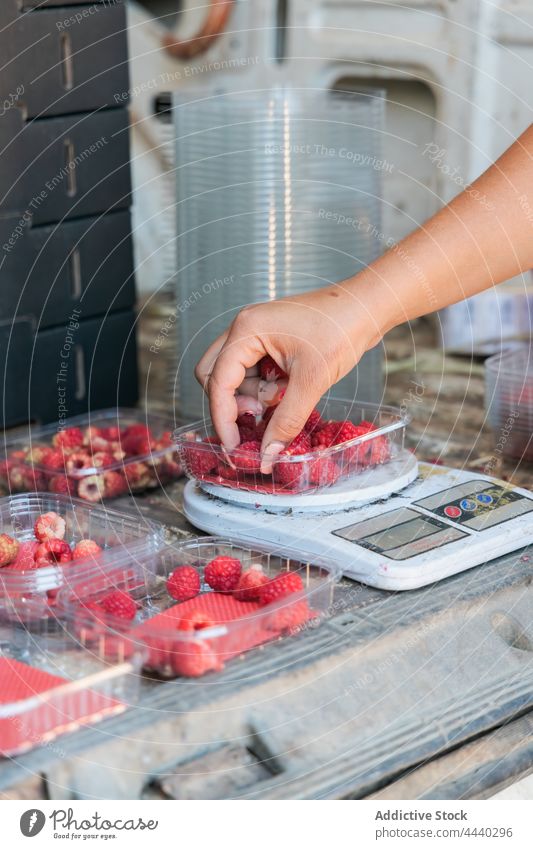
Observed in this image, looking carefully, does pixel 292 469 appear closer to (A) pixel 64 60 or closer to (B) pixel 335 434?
(B) pixel 335 434

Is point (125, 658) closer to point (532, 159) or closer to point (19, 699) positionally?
point (19, 699)

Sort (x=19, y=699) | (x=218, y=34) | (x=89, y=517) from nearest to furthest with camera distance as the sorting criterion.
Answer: (x=19, y=699) → (x=89, y=517) → (x=218, y=34)

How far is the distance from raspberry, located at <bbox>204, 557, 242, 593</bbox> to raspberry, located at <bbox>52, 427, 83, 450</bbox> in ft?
1.58

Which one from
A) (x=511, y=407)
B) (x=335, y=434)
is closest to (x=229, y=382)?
(x=335, y=434)

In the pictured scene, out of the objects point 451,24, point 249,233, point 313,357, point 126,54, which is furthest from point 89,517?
point 451,24

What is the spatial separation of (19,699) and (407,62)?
209 centimetres

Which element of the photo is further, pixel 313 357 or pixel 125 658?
pixel 313 357

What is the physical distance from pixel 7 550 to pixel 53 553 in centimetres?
6

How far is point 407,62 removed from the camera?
2.66m

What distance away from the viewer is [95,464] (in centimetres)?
152

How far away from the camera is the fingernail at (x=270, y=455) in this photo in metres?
1.27

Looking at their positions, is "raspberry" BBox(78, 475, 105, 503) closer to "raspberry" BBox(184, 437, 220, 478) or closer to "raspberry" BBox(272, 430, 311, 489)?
"raspberry" BBox(184, 437, 220, 478)

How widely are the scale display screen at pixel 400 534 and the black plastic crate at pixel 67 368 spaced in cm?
71

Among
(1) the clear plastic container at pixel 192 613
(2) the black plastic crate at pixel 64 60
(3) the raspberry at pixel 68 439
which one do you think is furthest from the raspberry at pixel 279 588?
(2) the black plastic crate at pixel 64 60
